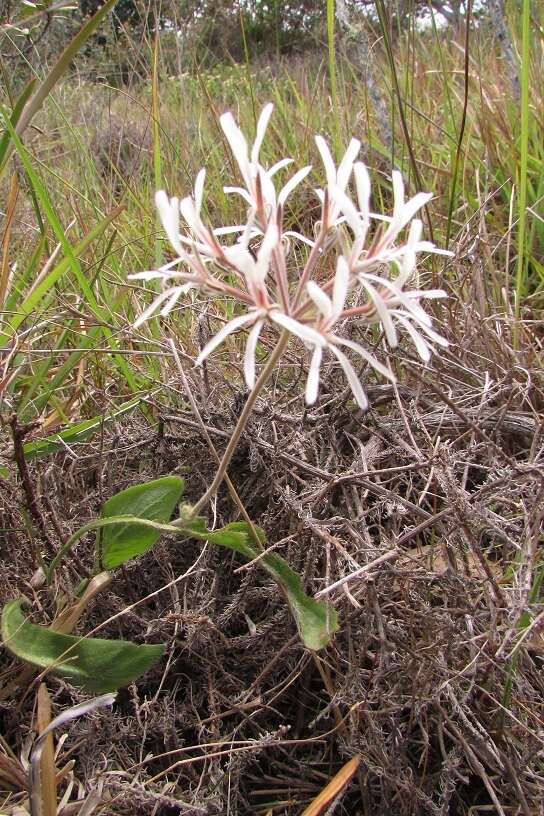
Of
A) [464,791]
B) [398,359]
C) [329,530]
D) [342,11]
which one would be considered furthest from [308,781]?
[342,11]

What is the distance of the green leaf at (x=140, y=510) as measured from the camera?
953 millimetres

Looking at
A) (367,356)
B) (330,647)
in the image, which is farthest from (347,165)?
(330,647)

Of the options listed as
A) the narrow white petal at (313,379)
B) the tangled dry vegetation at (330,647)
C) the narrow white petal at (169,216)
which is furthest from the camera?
the tangled dry vegetation at (330,647)

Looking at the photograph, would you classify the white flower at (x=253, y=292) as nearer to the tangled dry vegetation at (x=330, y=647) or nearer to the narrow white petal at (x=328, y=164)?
the narrow white petal at (x=328, y=164)

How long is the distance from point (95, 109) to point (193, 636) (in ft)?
11.5

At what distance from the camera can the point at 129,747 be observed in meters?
0.98

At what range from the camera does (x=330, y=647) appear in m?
1.03

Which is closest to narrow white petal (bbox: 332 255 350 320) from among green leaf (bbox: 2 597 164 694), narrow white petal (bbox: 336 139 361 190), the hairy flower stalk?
the hairy flower stalk

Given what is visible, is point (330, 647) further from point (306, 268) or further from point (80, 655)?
point (306, 268)

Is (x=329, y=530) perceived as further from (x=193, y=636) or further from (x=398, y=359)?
(x=398, y=359)

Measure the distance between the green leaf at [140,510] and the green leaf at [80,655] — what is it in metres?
0.12

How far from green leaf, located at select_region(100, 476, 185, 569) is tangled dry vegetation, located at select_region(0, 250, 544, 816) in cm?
9

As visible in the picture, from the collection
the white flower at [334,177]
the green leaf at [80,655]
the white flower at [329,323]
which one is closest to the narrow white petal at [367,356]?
the white flower at [329,323]

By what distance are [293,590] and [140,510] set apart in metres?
0.23
